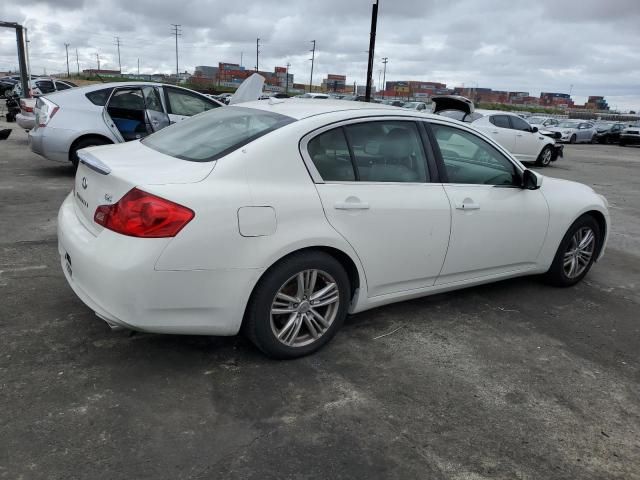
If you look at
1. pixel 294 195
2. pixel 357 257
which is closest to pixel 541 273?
pixel 357 257

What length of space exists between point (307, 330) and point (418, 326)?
0.97 metres

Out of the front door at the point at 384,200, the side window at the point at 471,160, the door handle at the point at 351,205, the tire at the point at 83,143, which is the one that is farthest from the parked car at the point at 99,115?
the door handle at the point at 351,205

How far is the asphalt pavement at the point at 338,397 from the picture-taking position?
2.39 meters

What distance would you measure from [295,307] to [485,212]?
5.43 ft

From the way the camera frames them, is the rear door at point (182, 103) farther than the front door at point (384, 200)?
Yes

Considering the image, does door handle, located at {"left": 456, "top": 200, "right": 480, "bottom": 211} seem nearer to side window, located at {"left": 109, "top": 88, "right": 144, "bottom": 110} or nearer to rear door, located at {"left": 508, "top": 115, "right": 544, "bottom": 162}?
side window, located at {"left": 109, "top": 88, "right": 144, "bottom": 110}

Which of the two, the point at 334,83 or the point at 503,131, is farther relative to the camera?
the point at 334,83

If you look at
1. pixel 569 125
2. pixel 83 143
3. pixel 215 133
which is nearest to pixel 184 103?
pixel 83 143

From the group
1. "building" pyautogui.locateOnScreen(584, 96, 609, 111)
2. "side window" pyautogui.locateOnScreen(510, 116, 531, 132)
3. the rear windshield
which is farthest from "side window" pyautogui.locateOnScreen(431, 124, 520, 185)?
"building" pyautogui.locateOnScreen(584, 96, 609, 111)

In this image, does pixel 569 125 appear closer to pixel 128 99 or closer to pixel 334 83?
pixel 128 99

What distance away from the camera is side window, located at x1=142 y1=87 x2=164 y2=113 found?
8422 millimetres

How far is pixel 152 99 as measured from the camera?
333 inches

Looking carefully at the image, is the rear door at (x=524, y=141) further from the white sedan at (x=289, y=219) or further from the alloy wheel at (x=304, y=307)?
the alloy wheel at (x=304, y=307)

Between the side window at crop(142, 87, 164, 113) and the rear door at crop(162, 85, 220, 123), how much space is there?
13cm
